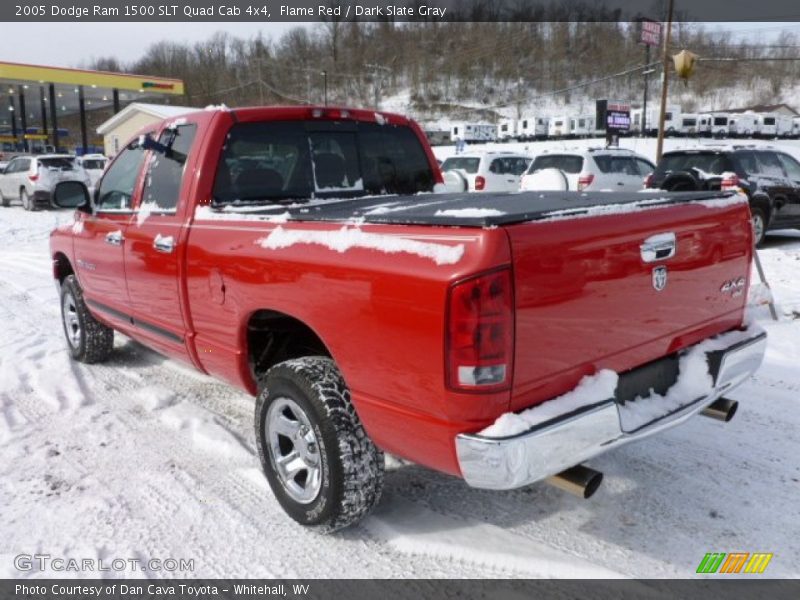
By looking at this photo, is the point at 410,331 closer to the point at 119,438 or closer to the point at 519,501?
the point at 519,501

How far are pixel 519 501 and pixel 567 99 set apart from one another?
4045 inches

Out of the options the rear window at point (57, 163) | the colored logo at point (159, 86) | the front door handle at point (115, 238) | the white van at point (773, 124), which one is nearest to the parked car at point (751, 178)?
the front door handle at point (115, 238)

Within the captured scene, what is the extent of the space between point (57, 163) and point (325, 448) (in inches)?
822

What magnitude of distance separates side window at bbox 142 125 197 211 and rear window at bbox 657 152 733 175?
30.1 feet

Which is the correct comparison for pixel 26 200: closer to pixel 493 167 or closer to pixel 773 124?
pixel 493 167

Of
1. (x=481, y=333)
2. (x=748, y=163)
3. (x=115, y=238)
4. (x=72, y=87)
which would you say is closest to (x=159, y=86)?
(x=72, y=87)

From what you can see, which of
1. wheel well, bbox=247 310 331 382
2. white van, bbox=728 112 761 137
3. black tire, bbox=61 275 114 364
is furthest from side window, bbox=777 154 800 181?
white van, bbox=728 112 761 137

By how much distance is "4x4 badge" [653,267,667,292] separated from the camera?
2.60 meters

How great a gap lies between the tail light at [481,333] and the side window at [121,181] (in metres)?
2.98

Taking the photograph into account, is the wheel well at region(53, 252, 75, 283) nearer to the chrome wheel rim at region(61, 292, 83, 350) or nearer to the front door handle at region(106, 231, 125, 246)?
the chrome wheel rim at region(61, 292, 83, 350)

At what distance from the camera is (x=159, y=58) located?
81.6m

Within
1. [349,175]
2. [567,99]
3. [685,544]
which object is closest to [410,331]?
[685,544]

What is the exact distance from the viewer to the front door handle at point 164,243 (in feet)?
11.6

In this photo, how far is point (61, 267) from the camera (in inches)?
226
